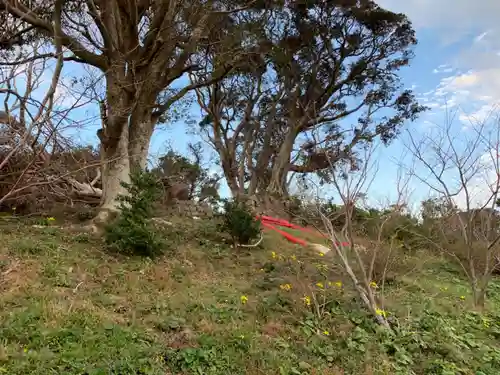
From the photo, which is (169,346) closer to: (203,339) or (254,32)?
(203,339)

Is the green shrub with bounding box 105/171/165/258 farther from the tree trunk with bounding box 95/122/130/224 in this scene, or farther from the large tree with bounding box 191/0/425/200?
the large tree with bounding box 191/0/425/200

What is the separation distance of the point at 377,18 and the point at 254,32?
22.2 feet

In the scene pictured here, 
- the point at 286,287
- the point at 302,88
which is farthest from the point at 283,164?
the point at 286,287

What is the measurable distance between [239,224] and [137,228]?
2.32 meters

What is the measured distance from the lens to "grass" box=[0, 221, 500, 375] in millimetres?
2865

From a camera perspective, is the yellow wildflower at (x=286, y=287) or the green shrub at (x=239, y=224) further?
the green shrub at (x=239, y=224)

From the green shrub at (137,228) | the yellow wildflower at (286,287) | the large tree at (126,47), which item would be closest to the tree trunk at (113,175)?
the large tree at (126,47)

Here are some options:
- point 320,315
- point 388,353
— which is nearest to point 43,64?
point 320,315

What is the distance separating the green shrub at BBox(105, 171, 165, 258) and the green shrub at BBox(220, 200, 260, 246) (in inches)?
71.0

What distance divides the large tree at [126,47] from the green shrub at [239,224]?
197 cm

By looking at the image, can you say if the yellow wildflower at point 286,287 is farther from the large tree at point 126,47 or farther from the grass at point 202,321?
the large tree at point 126,47

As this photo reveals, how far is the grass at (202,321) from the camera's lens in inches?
113

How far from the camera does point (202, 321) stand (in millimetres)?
3600

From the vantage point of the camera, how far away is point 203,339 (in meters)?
3.24
